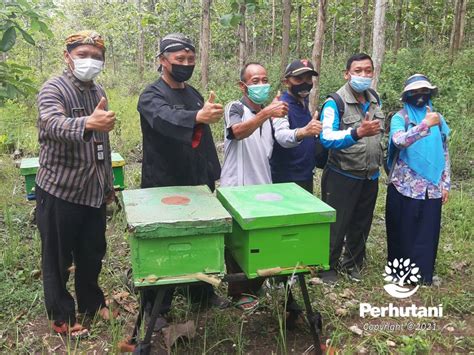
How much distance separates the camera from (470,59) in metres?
12.6

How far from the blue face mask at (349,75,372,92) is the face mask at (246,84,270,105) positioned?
0.77 metres

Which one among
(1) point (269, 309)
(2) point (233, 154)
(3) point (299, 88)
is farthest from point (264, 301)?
(3) point (299, 88)

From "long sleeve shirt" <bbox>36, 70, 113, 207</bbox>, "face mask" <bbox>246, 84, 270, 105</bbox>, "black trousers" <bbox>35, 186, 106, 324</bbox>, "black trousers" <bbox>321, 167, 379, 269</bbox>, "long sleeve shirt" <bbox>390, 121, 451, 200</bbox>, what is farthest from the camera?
"black trousers" <bbox>321, 167, 379, 269</bbox>

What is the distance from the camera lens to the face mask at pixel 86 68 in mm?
2850

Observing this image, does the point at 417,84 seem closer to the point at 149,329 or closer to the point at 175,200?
the point at 175,200

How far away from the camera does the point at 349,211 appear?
3.86m

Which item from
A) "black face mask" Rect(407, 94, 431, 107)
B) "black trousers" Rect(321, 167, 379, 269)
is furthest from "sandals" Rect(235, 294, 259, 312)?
"black face mask" Rect(407, 94, 431, 107)

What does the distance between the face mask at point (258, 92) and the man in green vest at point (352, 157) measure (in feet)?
1.98

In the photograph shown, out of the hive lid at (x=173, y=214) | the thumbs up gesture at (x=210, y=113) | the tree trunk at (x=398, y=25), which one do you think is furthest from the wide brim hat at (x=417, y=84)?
the tree trunk at (x=398, y=25)

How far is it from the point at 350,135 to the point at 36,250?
122 inches

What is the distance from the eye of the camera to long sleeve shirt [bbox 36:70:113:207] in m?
2.78

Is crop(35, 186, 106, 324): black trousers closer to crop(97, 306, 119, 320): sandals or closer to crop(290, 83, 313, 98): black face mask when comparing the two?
crop(97, 306, 119, 320): sandals

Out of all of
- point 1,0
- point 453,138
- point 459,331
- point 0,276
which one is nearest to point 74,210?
point 0,276

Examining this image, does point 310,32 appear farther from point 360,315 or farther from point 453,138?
point 360,315
